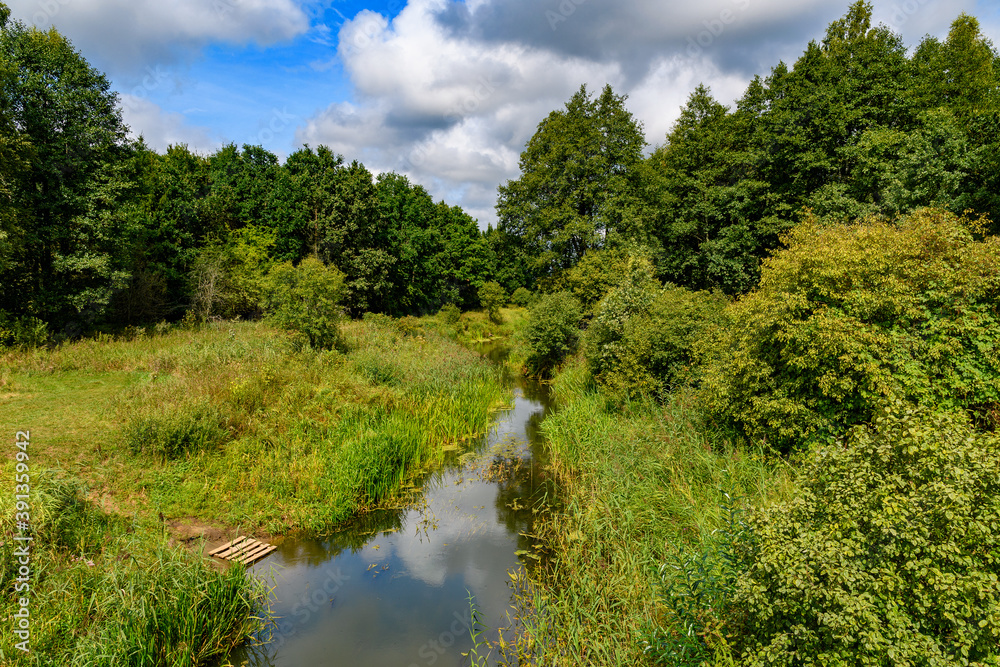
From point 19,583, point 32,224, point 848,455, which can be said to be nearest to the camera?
point 848,455

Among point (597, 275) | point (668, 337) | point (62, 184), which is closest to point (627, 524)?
point (668, 337)

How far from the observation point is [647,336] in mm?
14711

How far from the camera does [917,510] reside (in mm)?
3736

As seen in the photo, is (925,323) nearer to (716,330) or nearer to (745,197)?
(716,330)

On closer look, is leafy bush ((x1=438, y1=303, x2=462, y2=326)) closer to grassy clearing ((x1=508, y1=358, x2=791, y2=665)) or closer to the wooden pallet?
grassy clearing ((x1=508, y1=358, x2=791, y2=665))

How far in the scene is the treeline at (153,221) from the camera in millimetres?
16719

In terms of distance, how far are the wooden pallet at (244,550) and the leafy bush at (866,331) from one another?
10.7m

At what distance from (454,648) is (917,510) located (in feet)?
21.5

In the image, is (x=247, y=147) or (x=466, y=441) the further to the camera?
(x=247, y=147)

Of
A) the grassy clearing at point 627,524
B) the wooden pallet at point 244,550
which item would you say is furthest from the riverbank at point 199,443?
the grassy clearing at point 627,524

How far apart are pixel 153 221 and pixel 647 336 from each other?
1121 inches

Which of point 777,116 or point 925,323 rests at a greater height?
point 777,116

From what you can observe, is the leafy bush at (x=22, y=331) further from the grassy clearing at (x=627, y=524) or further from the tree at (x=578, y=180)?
the tree at (x=578, y=180)

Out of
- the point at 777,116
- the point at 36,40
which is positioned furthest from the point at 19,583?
the point at 777,116
